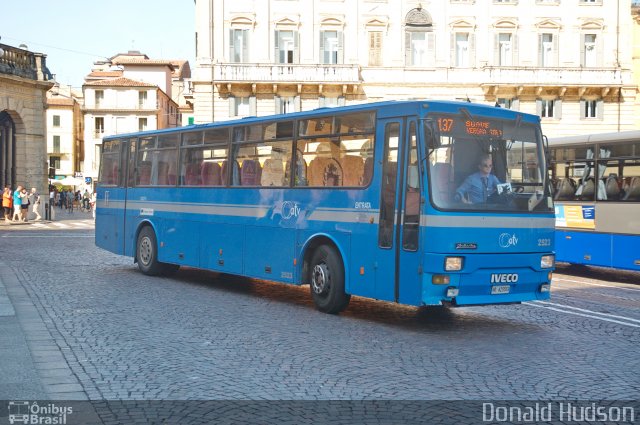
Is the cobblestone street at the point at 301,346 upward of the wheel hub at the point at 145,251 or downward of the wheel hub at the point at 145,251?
downward

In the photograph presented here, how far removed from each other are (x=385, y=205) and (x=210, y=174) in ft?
17.0

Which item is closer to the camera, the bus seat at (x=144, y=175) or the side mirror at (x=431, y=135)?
the side mirror at (x=431, y=135)

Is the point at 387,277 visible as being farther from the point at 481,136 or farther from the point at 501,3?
the point at 501,3

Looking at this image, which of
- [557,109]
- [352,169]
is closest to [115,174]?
[352,169]

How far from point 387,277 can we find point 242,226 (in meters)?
4.00

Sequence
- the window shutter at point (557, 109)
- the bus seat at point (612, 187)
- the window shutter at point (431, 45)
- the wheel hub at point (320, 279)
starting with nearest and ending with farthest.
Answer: the wheel hub at point (320, 279), the bus seat at point (612, 187), the window shutter at point (431, 45), the window shutter at point (557, 109)

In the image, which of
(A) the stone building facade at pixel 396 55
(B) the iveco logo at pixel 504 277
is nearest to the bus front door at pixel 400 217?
(B) the iveco logo at pixel 504 277

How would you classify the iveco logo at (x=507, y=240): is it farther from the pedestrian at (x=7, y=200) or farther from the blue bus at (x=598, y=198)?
the pedestrian at (x=7, y=200)

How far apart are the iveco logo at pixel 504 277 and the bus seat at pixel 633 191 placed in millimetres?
7698

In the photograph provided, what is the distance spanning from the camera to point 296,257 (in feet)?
41.3

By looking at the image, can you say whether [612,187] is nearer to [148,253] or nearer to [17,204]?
[148,253]

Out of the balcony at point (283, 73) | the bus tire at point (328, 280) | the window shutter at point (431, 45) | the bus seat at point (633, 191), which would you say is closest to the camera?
the bus tire at point (328, 280)

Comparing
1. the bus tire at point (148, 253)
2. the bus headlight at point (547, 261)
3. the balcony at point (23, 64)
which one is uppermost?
the balcony at point (23, 64)

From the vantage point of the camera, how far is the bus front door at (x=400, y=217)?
10.3 meters
